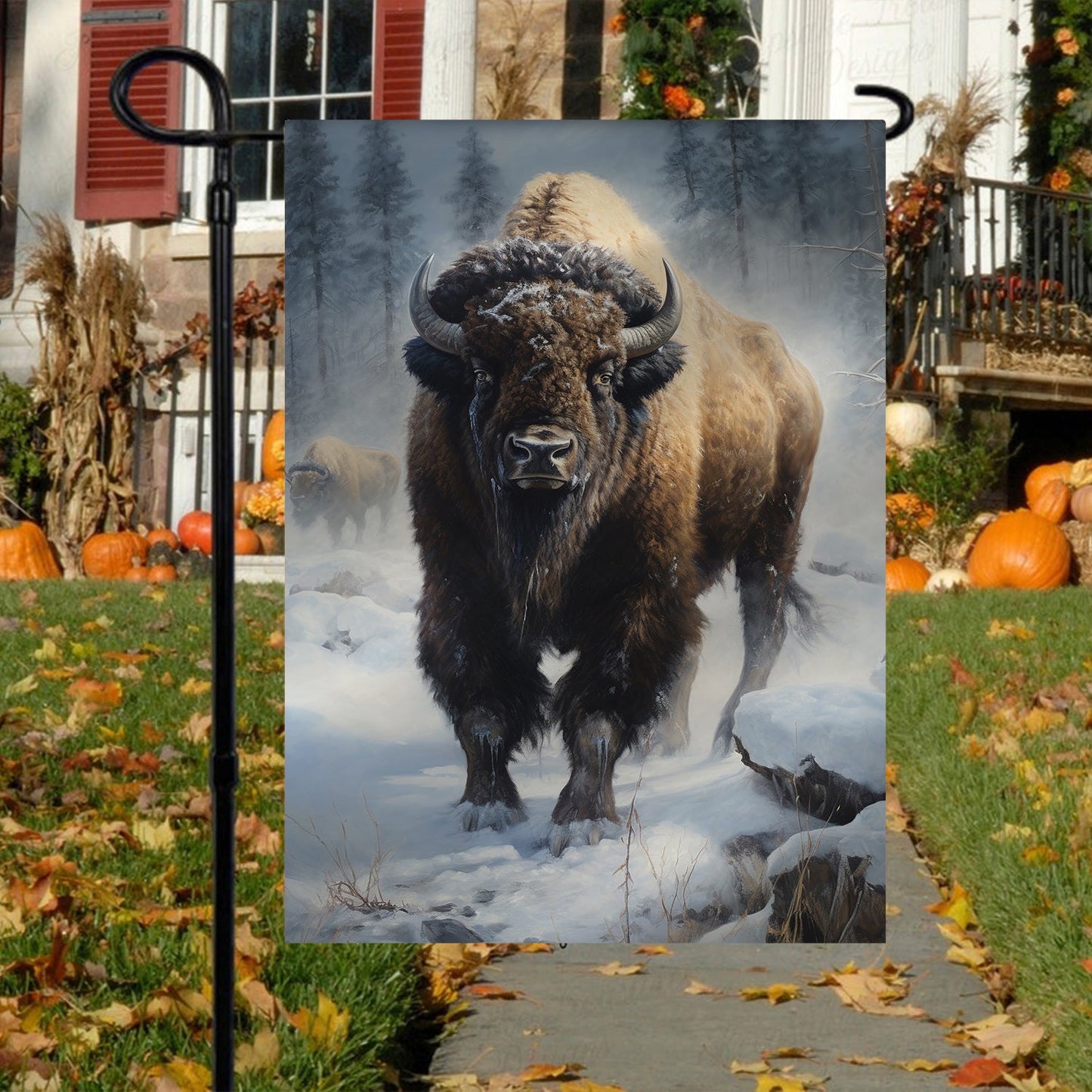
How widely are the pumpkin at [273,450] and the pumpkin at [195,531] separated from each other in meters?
0.49

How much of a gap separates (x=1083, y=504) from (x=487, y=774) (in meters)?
7.33

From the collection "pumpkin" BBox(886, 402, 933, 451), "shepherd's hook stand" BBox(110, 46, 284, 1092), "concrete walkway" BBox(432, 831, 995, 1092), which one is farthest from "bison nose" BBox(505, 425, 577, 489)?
"pumpkin" BBox(886, 402, 933, 451)

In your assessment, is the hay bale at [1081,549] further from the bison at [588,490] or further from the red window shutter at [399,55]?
the bison at [588,490]

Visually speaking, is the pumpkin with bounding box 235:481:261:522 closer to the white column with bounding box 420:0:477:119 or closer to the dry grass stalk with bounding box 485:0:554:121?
the white column with bounding box 420:0:477:119

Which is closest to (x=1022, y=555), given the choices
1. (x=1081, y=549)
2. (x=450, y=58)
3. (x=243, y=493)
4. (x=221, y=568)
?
(x=1081, y=549)

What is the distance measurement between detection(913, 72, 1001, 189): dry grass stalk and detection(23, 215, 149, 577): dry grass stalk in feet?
18.0

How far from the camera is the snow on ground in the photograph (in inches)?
87.7

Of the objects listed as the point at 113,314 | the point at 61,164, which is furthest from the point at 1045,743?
the point at 61,164

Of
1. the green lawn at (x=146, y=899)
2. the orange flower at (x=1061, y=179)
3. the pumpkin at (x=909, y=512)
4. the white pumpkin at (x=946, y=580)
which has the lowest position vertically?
the green lawn at (x=146, y=899)

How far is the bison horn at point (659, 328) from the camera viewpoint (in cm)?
222

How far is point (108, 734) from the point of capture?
466 cm

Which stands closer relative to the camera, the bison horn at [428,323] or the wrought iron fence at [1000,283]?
the bison horn at [428,323]

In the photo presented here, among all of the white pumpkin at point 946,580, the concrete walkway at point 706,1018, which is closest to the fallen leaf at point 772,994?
the concrete walkway at point 706,1018

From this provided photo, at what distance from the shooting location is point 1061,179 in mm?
10727
